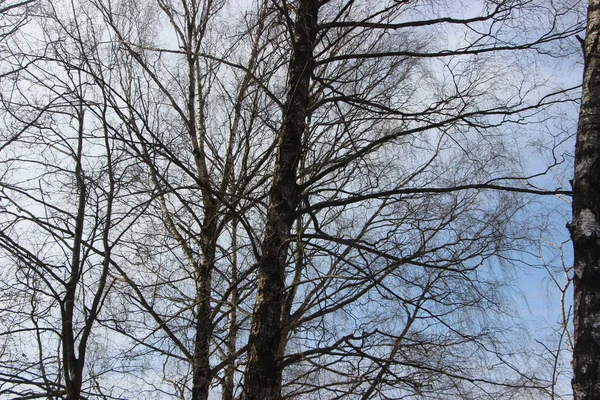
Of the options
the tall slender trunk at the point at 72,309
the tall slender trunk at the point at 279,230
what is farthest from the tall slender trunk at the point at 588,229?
the tall slender trunk at the point at 72,309

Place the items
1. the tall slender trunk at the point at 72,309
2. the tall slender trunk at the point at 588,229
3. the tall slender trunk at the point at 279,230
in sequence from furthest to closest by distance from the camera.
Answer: the tall slender trunk at the point at 72,309
the tall slender trunk at the point at 279,230
the tall slender trunk at the point at 588,229

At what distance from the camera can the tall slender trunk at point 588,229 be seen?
310 cm

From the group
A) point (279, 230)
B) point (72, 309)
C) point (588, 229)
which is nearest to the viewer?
point (588, 229)

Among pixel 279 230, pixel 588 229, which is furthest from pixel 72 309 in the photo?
pixel 588 229

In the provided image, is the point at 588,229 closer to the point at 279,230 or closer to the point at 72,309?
the point at 279,230

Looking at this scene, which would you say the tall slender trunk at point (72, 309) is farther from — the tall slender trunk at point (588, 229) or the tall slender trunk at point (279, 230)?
the tall slender trunk at point (588, 229)

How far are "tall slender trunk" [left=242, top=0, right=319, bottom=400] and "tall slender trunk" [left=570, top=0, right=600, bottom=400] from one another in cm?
196

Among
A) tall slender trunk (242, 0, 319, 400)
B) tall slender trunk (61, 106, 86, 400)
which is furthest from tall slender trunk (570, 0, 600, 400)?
tall slender trunk (61, 106, 86, 400)

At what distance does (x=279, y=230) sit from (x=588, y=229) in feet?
7.00

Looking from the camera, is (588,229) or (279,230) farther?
(279,230)

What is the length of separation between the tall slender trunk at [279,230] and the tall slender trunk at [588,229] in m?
1.96

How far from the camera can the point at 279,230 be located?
3.68m

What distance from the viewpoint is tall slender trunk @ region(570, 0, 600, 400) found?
10.2 ft

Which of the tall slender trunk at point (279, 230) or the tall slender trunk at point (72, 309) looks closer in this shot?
the tall slender trunk at point (279, 230)
